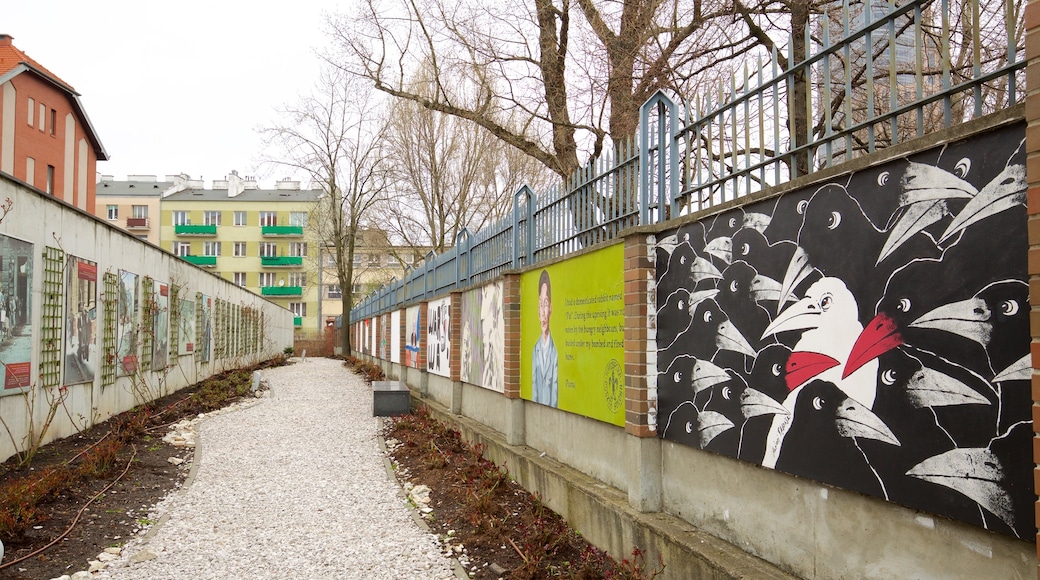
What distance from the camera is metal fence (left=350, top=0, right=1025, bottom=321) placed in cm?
299

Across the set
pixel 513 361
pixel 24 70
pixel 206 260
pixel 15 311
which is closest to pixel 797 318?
pixel 513 361

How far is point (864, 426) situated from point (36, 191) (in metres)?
9.10

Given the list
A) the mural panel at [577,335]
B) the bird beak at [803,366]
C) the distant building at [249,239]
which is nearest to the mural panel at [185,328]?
the mural panel at [577,335]

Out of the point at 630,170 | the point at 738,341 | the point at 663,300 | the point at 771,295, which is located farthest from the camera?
the point at 630,170

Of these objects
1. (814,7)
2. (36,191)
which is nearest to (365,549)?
(36,191)

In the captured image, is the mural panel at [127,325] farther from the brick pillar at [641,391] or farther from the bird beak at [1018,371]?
the bird beak at [1018,371]

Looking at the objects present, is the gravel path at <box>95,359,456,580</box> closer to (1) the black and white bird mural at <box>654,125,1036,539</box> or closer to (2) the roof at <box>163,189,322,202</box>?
(1) the black and white bird mural at <box>654,125,1036,539</box>

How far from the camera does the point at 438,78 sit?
1611cm

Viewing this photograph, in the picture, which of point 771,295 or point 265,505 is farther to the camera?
point 265,505

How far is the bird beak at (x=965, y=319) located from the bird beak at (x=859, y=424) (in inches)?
17.7

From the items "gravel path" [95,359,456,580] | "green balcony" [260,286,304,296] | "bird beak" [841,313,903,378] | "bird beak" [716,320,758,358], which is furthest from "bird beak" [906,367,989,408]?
"green balcony" [260,286,304,296]

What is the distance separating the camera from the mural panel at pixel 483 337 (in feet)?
28.7

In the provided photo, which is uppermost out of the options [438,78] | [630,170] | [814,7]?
[438,78]

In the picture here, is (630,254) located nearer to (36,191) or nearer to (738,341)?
(738,341)
